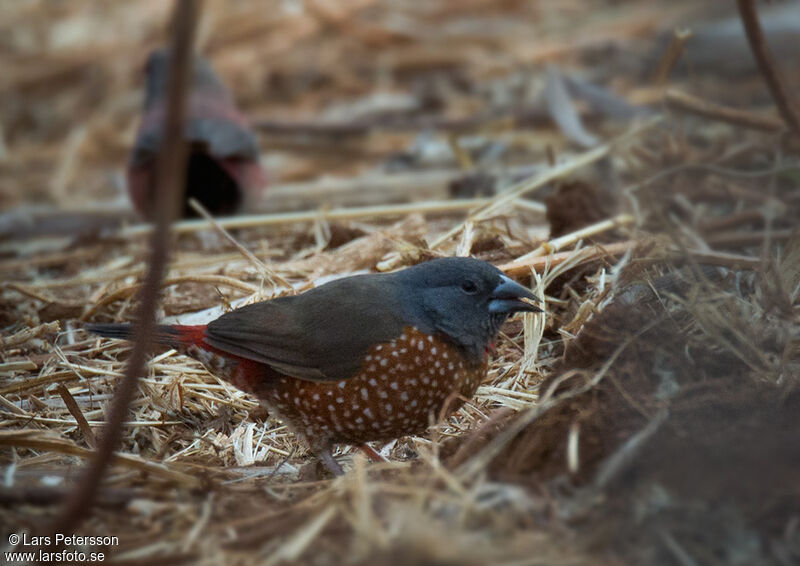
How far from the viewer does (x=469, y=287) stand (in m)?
3.37

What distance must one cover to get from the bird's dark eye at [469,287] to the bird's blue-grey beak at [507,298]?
0.22 ft

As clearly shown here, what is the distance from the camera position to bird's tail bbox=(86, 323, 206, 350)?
3.35 m

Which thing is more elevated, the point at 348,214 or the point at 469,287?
the point at 469,287

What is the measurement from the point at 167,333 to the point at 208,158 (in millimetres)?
3351

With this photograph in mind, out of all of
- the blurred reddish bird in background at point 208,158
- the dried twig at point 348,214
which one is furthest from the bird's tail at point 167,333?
the blurred reddish bird in background at point 208,158

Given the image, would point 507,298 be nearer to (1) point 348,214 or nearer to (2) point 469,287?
(2) point 469,287

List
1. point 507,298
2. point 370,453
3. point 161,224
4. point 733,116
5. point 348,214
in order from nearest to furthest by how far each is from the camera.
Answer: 1. point 161,224
2. point 507,298
3. point 370,453
4. point 733,116
5. point 348,214

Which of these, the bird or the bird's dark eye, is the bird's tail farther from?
the bird's dark eye

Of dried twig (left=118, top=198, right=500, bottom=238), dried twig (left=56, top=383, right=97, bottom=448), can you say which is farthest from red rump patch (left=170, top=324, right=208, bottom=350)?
dried twig (left=118, top=198, right=500, bottom=238)

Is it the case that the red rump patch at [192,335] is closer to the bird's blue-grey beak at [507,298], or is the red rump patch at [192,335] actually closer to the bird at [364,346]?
the bird at [364,346]

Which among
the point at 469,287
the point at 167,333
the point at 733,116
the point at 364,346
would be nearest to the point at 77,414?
the point at 167,333

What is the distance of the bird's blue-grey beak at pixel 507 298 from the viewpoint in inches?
131

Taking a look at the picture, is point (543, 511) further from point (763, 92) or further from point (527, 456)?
point (763, 92)

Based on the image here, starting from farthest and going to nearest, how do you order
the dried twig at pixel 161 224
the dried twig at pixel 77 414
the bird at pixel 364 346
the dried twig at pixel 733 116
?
1. the dried twig at pixel 733 116
2. the dried twig at pixel 77 414
3. the bird at pixel 364 346
4. the dried twig at pixel 161 224
